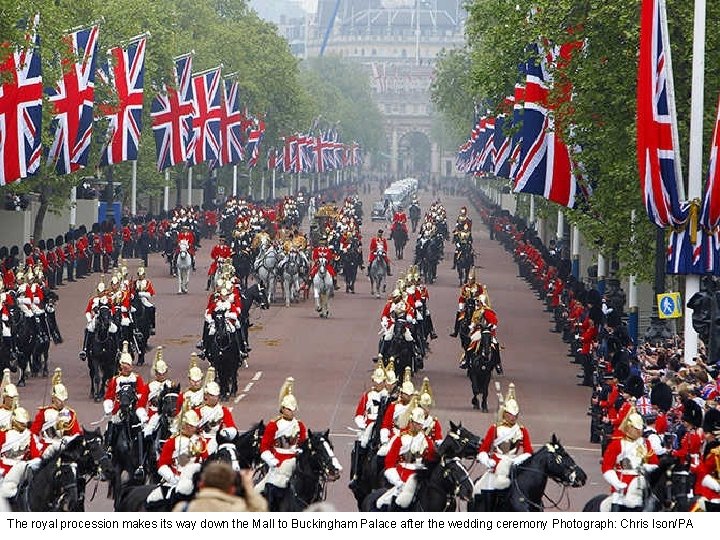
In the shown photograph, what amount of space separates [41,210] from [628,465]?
142 ft

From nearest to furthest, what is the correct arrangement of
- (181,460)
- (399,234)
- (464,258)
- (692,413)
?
(181,460)
(692,413)
(464,258)
(399,234)

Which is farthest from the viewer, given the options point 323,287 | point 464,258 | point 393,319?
point 464,258

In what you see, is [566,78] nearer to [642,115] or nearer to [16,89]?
[642,115]

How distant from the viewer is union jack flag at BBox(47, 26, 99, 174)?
51344 mm

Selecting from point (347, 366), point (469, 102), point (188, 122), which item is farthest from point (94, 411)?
point (469, 102)

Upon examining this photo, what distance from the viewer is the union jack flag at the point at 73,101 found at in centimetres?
5134

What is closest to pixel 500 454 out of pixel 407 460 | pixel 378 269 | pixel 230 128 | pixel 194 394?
Answer: pixel 407 460

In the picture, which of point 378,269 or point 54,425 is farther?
point 378,269

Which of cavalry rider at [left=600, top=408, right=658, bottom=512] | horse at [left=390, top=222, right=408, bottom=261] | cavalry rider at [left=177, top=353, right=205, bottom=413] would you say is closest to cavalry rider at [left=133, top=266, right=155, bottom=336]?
cavalry rider at [left=177, top=353, right=205, bottom=413]

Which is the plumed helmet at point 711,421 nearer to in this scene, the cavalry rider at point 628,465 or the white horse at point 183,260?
the cavalry rider at point 628,465

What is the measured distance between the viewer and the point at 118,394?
24.2m

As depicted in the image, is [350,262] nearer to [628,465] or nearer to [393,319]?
[393,319]

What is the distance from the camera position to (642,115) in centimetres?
3078

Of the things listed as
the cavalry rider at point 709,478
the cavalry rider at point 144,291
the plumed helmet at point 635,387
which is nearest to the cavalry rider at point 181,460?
the cavalry rider at point 709,478
